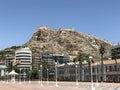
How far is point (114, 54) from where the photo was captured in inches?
6102

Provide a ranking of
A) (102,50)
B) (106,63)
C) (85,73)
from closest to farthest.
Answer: (102,50)
(106,63)
(85,73)

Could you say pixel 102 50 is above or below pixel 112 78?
above

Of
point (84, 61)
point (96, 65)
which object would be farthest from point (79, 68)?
point (96, 65)

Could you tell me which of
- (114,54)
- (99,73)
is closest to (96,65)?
(99,73)

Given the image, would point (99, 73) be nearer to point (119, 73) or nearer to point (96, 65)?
point (96, 65)

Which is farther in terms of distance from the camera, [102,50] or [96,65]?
[96,65]

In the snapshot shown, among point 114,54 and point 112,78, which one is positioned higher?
point 114,54

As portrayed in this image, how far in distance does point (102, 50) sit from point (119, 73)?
38.5 ft

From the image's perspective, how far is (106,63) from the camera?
Answer: 162 m

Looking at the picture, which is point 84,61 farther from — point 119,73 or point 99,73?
point 119,73

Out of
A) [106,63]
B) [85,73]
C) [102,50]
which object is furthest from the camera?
[85,73]

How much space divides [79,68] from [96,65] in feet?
81.8

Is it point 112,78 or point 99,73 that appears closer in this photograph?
point 112,78

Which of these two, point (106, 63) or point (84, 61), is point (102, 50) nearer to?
point (106, 63)
